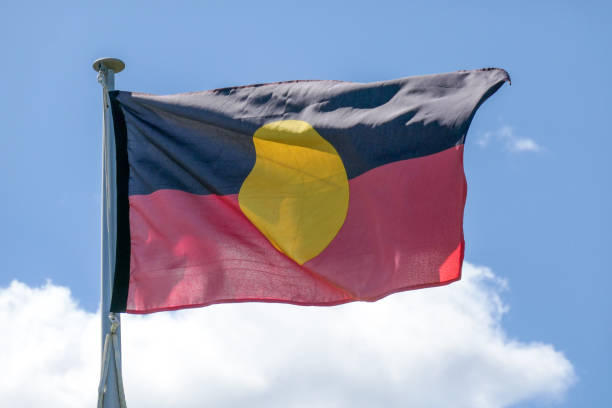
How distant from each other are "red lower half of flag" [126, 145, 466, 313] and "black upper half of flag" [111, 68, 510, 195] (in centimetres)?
20

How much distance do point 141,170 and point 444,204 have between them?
3204 mm

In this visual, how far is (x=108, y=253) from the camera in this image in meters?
8.84

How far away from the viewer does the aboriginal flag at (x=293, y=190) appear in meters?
9.48

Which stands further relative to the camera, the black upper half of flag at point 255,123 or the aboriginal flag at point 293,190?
the black upper half of flag at point 255,123

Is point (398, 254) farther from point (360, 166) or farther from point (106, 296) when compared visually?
point (106, 296)

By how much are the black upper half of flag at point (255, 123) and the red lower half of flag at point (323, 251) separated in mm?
195

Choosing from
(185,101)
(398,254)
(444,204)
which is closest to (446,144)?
(444,204)

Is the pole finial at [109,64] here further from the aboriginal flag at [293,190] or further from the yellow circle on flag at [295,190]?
the yellow circle on flag at [295,190]

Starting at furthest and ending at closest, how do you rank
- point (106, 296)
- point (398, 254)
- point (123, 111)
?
point (123, 111) → point (398, 254) → point (106, 296)

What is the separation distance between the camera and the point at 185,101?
1016 centimetres

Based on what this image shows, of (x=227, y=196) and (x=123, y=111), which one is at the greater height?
(x=123, y=111)

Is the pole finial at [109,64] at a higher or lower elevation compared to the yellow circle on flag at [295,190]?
higher

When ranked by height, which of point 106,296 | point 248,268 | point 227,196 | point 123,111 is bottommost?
point 106,296

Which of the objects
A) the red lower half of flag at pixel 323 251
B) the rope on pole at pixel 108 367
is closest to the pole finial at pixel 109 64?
the red lower half of flag at pixel 323 251
